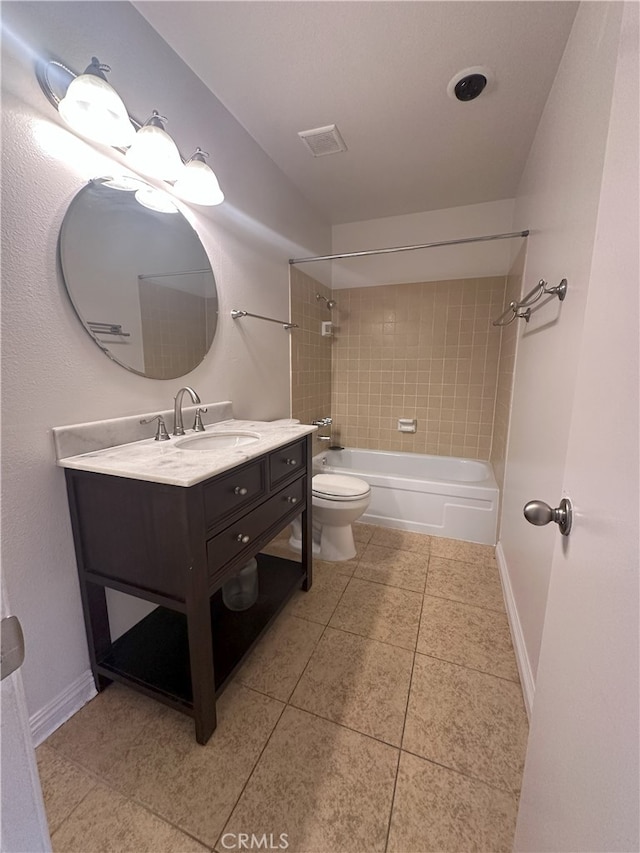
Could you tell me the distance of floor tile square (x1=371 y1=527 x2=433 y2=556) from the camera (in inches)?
89.1

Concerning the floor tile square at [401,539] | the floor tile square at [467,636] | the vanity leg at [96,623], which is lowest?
the floor tile square at [467,636]

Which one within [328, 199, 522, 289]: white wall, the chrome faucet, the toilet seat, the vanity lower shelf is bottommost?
the vanity lower shelf

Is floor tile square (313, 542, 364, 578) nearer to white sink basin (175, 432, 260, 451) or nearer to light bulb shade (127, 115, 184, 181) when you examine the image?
white sink basin (175, 432, 260, 451)

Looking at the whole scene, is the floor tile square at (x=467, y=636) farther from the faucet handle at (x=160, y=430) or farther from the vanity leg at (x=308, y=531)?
the faucet handle at (x=160, y=430)

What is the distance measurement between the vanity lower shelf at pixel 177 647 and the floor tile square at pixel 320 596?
Result: 0.43 ft

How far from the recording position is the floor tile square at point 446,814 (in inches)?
33.8

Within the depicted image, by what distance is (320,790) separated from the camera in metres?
0.97

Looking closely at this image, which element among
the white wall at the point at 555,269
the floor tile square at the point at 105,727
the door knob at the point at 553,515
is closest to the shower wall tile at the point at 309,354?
the white wall at the point at 555,269

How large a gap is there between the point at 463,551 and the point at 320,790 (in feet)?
5.17

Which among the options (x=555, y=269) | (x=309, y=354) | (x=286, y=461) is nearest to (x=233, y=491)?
(x=286, y=461)

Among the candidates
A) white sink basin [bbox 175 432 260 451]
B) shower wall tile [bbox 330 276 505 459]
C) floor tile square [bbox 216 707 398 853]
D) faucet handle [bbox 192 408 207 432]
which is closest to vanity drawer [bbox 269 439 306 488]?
white sink basin [bbox 175 432 260 451]

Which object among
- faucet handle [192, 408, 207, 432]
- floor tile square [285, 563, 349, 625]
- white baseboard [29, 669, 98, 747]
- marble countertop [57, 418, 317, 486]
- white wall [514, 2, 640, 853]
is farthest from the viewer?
floor tile square [285, 563, 349, 625]

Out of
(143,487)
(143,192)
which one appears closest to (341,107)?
(143,192)

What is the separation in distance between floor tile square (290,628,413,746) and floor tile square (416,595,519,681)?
0.16 metres
